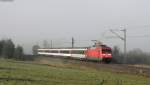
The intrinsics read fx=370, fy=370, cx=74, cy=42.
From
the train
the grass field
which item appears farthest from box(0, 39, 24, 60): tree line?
→ the grass field

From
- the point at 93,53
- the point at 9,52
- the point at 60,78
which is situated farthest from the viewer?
the point at 9,52

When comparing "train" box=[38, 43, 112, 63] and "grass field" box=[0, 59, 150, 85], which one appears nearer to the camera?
"grass field" box=[0, 59, 150, 85]

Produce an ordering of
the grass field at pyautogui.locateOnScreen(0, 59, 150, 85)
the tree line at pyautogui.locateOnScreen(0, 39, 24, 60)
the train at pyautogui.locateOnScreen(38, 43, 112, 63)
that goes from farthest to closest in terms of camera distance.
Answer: the tree line at pyautogui.locateOnScreen(0, 39, 24, 60) < the train at pyautogui.locateOnScreen(38, 43, 112, 63) < the grass field at pyautogui.locateOnScreen(0, 59, 150, 85)

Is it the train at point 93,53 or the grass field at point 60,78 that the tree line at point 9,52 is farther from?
the grass field at point 60,78

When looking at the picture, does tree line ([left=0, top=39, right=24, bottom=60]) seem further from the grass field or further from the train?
the grass field

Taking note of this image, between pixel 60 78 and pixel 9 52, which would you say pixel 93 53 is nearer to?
pixel 60 78

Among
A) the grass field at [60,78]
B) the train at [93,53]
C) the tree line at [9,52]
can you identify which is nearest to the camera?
the grass field at [60,78]

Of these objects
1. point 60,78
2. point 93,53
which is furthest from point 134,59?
point 60,78

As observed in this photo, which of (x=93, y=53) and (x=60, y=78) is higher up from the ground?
(x=93, y=53)

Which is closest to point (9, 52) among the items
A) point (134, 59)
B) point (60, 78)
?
point (134, 59)

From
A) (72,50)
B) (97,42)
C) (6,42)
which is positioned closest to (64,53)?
(72,50)

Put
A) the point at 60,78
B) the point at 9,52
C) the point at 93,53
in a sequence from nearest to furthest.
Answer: the point at 60,78
the point at 93,53
the point at 9,52

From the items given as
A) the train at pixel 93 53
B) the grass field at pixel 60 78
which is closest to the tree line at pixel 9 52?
the train at pixel 93 53

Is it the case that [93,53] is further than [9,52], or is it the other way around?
[9,52]
